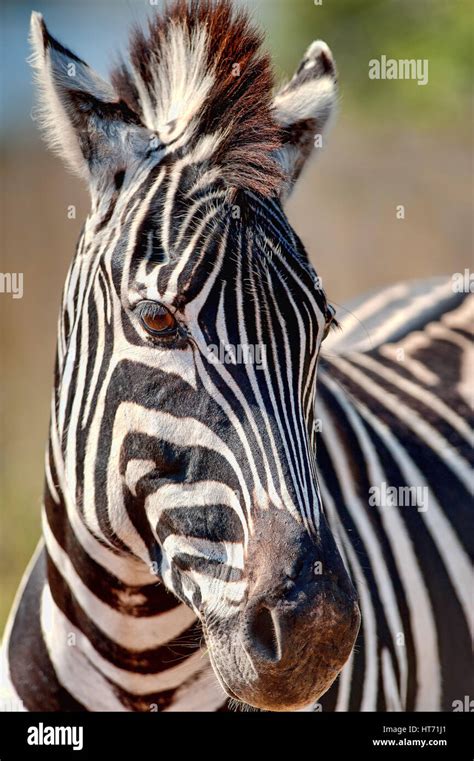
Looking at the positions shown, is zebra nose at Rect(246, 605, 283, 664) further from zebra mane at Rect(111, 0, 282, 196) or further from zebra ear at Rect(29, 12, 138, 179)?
zebra ear at Rect(29, 12, 138, 179)

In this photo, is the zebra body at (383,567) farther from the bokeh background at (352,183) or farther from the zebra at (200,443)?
the bokeh background at (352,183)

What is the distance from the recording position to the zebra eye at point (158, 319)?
2.00m

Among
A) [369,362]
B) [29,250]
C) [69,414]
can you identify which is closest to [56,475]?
[69,414]

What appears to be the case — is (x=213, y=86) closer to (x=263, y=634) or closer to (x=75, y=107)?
(x=75, y=107)

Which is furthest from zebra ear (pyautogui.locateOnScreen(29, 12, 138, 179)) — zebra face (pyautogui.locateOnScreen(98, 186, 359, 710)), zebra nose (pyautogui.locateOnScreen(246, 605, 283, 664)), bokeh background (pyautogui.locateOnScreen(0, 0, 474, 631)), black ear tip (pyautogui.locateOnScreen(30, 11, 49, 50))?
bokeh background (pyautogui.locateOnScreen(0, 0, 474, 631))

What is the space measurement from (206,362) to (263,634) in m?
0.63

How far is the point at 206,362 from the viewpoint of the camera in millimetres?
1979

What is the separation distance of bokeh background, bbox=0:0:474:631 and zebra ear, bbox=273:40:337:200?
572 cm

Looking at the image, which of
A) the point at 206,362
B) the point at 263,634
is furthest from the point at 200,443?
the point at 263,634

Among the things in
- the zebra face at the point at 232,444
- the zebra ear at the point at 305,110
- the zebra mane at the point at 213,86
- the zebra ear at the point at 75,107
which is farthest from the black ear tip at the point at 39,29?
the zebra ear at the point at 305,110

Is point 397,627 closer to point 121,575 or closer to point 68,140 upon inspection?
point 121,575

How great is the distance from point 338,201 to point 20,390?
4798mm

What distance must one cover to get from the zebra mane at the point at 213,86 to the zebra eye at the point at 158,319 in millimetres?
378

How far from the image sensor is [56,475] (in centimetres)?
240
